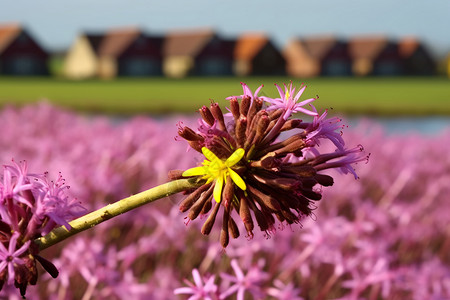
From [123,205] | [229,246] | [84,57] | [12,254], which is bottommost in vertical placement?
[84,57]

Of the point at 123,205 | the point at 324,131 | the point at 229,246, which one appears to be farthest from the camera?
the point at 229,246

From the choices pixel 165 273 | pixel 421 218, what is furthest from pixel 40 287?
pixel 421 218

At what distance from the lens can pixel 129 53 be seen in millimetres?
62219

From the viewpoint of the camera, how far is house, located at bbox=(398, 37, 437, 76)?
227 ft

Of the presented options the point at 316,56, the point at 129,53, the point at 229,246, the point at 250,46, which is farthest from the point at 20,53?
the point at 229,246

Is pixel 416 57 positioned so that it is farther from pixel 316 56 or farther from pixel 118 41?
pixel 118 41

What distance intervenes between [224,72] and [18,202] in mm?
63047

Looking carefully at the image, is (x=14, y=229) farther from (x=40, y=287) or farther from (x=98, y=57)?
(x=98, y=57)

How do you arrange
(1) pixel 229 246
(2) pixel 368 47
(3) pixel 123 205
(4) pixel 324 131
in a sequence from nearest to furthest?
(3) pixel 123 205
(4) pixel 324 131
(1) pixel 229 246
(2) pixel 368 47

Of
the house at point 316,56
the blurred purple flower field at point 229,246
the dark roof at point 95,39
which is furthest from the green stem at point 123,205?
the house at point 316,56

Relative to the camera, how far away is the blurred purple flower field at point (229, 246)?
9.25 feet

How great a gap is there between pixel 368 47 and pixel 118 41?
27127 millimetres

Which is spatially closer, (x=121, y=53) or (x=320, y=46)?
(x=121, y=53)

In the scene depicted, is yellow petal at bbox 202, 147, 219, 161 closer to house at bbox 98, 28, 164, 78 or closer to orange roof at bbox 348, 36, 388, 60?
house at bbox 98, 28, 164, 78
